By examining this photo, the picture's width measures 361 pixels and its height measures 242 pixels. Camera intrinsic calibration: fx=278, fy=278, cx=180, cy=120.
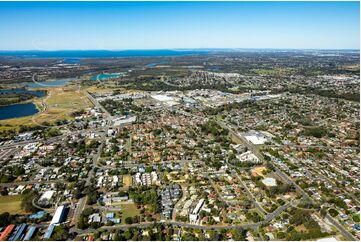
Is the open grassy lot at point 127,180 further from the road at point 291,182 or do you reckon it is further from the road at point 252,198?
the road at point 291,182

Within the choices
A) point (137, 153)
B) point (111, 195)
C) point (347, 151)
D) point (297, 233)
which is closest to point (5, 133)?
point (137, 153)

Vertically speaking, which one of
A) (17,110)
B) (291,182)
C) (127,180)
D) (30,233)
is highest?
(30,233)

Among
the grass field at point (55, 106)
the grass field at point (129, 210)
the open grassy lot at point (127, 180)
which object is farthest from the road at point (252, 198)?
the grass field at point (55, 106)

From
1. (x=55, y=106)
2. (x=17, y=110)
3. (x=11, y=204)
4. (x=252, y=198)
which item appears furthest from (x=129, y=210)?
(x=17, y=110)

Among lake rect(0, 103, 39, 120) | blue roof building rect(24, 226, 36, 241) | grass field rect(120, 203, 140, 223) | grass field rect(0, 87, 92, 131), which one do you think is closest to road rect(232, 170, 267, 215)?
grass field rect(120, 203, 140, 223)

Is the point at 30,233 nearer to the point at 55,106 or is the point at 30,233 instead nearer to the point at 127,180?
the point at 127,180

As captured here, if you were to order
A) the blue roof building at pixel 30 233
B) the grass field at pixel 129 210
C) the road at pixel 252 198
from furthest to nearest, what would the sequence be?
1. the road at pixel 252 198
2. the grass field at pixel 129 210
3. the blue roof building at pixel 30 233
